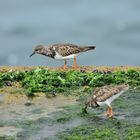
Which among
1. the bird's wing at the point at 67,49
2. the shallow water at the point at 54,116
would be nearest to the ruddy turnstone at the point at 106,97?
the shallow water at the point at 54,116

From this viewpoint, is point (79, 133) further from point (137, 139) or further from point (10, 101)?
point (10, 101)

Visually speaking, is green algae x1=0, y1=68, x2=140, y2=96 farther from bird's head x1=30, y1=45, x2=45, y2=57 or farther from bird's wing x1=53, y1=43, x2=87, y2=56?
bird's head x1=30, y1=45, x2=45, y2=57

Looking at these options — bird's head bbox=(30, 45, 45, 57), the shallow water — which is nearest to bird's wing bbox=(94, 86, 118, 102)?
the shallow water

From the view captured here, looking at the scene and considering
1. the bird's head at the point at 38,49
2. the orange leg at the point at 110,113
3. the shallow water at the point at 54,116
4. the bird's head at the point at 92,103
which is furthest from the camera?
the bird's head at the point at 38,49

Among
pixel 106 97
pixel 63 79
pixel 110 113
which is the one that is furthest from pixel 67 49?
pixel 110 113

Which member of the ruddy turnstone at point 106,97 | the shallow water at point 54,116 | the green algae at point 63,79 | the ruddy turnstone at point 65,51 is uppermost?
the ruddy turnstone at point 65,51

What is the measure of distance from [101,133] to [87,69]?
9.64 m

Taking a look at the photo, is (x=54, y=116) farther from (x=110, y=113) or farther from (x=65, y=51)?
(x=65, y=51)

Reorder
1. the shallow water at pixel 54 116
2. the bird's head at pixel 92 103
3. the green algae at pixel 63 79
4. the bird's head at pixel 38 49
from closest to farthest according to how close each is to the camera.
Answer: the shallow water at pixel 54 116
the bird's head at pixel 92 103
the green algae at pixel 63 79
the bird's head at pixel 38 49

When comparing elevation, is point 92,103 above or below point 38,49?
below

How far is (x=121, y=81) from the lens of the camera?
2258cm

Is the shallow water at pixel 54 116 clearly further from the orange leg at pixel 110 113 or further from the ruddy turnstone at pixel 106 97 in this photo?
the ruddy turnstone at pixel 106 97

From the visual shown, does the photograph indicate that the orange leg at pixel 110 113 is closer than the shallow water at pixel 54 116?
No

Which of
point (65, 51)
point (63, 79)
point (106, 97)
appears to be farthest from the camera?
point (65, 51)
